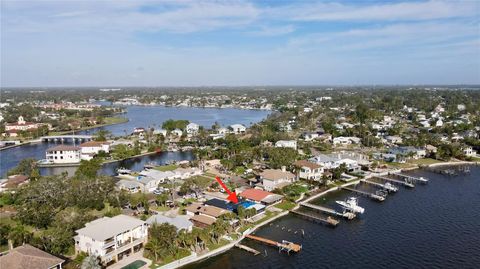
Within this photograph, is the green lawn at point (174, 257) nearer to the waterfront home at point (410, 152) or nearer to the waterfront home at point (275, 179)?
the waterfront home at point (275, 179)

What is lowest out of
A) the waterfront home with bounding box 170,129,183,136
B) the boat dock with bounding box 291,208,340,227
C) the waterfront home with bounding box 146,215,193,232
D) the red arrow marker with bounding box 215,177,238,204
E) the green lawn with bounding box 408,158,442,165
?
the boat dock with bounding box 291,208,340,227

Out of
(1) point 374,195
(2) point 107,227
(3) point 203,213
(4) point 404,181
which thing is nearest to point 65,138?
(3) point 203,213

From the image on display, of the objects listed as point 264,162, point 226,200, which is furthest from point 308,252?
point 264,162

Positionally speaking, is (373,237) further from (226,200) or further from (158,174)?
(158,174)

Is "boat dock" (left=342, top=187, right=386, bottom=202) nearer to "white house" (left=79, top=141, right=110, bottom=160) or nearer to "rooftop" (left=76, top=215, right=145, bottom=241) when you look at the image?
"rooftop" (left=76, top=215, right=145, bottom=241)

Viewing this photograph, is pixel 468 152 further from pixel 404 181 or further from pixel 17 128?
pixel 17 128

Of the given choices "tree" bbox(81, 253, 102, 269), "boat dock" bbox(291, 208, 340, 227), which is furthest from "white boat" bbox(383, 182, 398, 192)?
"tree" bbox(81, 253, 102, 269)
